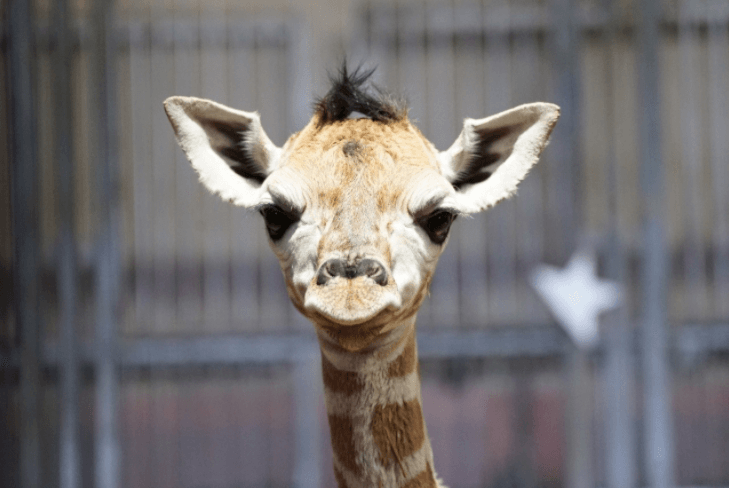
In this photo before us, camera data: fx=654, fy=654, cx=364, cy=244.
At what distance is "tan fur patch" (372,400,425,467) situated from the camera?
170 centimetres

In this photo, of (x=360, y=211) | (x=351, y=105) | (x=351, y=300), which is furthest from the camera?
(x=351, y=105)

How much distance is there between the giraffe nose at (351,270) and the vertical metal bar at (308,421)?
3428 mm

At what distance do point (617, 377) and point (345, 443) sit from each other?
3603mm

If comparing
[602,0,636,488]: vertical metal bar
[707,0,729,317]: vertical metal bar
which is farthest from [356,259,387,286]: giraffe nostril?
[707,0,729,317]: vertical metal bar

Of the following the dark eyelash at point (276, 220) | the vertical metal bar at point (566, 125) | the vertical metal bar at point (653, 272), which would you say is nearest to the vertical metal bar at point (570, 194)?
the vertical metal bar at point (566, 125)

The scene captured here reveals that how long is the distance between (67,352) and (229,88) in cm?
232

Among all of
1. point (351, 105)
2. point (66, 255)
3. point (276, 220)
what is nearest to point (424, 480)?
point (276, 220)

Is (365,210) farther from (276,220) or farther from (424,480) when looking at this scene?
(424,480)

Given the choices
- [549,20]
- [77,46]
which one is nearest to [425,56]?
[549,20]

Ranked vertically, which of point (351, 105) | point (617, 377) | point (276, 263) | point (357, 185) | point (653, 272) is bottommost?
point (617, 377)

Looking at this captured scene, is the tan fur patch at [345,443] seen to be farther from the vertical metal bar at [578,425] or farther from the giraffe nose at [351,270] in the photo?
the vertical metal bar at [578,425]

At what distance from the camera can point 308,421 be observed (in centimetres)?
482

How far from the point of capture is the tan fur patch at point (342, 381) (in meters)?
1.70

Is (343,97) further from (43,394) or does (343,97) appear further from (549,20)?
(43,394)
